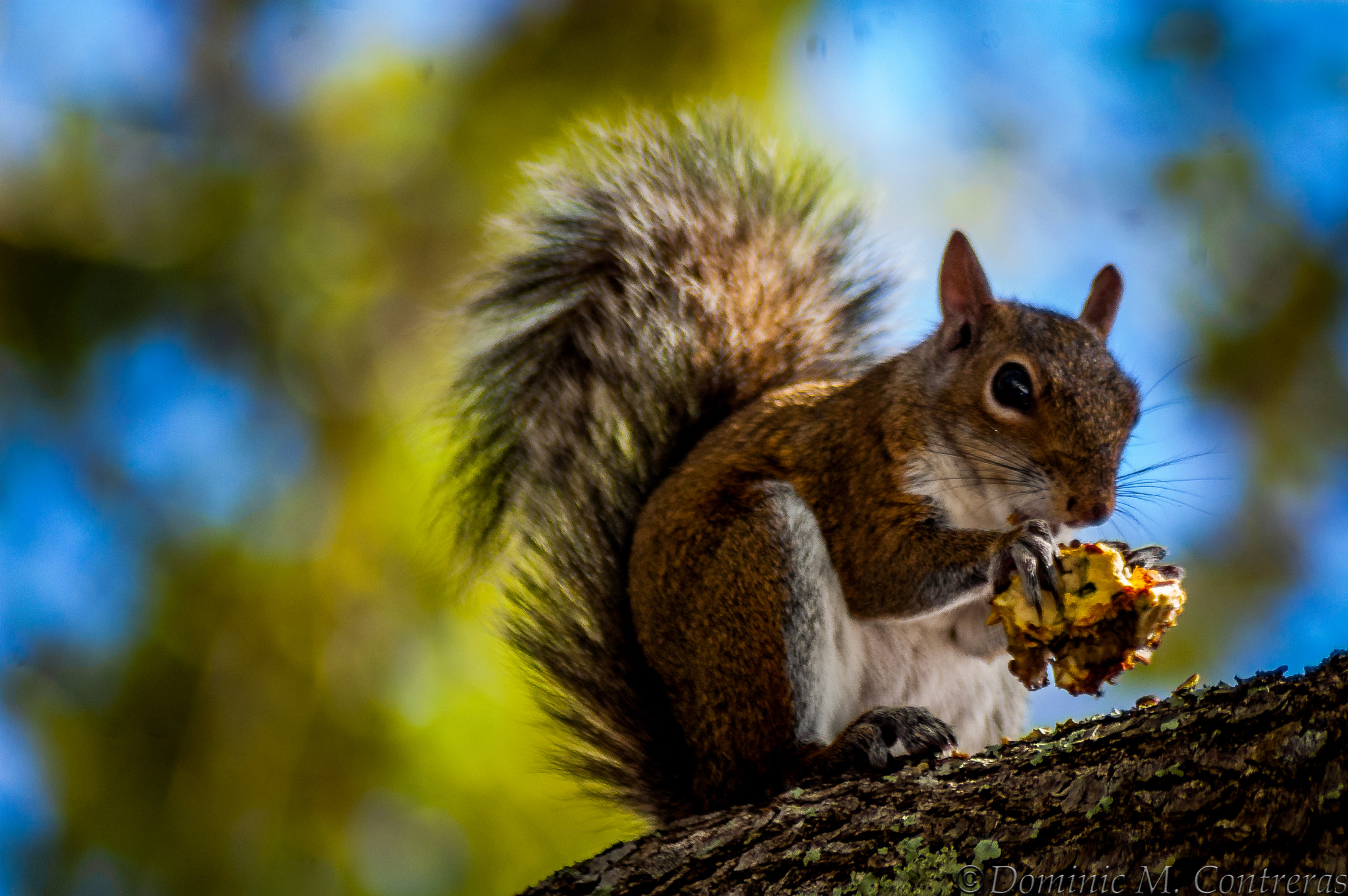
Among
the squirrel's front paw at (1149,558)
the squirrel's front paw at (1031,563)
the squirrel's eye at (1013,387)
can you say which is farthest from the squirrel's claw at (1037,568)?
the squirrel's eye at (1013,387)

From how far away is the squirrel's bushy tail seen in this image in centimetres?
252

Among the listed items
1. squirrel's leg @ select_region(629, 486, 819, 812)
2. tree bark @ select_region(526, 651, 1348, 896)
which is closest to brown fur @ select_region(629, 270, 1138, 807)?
squirrel's leg @ select_region(629, 486, 819, 812)

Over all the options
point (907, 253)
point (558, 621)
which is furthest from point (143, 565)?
point (907, 253)

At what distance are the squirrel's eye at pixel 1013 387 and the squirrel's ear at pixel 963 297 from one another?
0.63 feet

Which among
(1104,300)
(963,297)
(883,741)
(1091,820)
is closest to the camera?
(1091,820)

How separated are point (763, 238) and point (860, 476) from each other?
3.06ft

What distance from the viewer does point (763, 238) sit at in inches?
122

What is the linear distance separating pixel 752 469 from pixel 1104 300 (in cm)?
102

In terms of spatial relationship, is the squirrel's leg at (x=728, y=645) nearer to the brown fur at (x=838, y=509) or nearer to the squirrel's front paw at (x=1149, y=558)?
the brown fur at (x=838, y=509)

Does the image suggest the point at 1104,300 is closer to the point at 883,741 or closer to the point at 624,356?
the point at 624,356

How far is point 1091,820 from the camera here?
139 centimetres

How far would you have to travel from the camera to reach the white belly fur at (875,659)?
218cm

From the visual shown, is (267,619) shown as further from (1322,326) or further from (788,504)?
(1322,326)

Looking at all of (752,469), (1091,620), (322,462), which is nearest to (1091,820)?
(1091,620)
